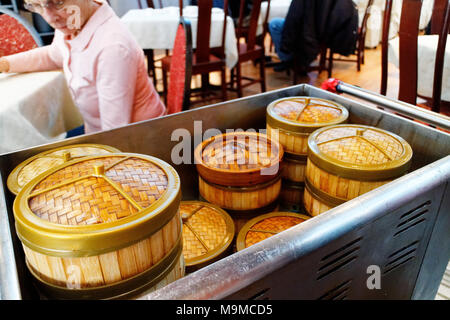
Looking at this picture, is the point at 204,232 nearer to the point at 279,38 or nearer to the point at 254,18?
the point at 254,18

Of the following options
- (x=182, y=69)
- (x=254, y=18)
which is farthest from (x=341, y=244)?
(x=254, y=18)

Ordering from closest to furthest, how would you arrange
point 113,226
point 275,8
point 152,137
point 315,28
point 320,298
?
point 113,226 → point 320,298 → point 152,137 → point 315,28 → point 275,8

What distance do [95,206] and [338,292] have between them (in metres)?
0.61

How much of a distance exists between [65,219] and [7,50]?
1.95 metres

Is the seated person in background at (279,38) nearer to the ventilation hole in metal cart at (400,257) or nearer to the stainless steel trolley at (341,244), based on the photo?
the stainless steel trolley at (341,244)

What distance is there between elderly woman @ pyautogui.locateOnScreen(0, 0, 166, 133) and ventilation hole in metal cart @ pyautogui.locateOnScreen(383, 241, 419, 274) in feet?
4.23

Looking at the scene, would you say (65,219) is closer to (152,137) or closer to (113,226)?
(113,226)

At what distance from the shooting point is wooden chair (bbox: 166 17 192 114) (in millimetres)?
1683

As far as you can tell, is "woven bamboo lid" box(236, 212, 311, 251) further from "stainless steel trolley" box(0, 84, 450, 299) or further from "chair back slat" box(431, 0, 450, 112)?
"chair back slat" box(431, 0, 450, 112)

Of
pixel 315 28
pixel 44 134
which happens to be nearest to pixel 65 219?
pixel 44 134

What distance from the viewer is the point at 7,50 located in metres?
2.14

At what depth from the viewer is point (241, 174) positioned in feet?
4.12

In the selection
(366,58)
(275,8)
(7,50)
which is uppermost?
(275,8)

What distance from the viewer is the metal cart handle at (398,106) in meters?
1.32
